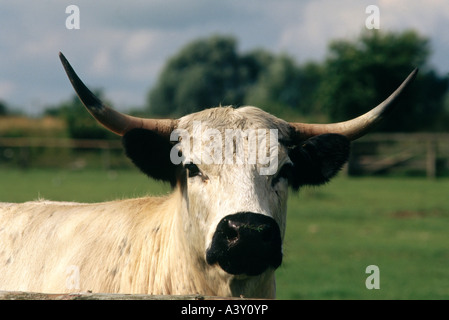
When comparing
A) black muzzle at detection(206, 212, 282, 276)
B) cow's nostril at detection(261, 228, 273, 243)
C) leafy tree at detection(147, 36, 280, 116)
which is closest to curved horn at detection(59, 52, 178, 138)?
black muzzle at detection(206, 212, 282, 276)

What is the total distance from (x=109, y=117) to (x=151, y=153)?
1.24 ft

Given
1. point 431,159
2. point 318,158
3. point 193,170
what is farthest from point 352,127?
point 431,159

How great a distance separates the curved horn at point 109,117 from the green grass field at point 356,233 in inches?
21.1

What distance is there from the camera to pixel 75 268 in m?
4.69

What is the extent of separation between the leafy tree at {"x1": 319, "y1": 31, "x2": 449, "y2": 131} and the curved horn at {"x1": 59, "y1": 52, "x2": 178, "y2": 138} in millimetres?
37488

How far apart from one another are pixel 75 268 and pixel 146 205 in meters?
0.76

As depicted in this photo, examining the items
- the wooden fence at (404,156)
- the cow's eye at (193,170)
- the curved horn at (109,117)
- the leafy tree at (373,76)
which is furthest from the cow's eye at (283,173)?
the leafy tree at (373,76)

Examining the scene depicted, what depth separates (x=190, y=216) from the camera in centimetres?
434

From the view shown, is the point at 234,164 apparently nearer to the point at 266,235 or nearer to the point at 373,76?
the point at 266,235

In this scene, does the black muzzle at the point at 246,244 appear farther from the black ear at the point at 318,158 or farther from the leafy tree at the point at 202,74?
the leafy tree at the point at 202,74

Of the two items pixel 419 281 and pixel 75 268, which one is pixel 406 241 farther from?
→ pixel 75 268

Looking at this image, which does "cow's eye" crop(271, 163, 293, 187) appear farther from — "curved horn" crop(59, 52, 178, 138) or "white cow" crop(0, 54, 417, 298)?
"curved horn" crop(59, 52, 178, 138)

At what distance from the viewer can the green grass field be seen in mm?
11484
